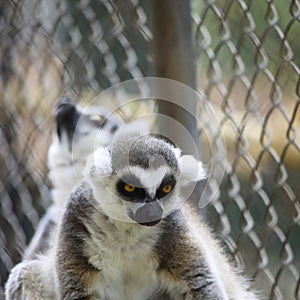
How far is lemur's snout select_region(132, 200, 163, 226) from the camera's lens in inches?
75.5

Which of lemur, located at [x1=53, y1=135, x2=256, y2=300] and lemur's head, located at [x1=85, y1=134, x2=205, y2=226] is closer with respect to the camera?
lemur's head, located at [x1=85, y1=134, x2=205, y2=226]

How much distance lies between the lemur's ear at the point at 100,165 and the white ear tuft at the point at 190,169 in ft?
0.68

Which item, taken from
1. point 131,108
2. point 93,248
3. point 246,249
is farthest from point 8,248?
point 93,248

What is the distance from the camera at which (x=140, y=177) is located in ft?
6.28

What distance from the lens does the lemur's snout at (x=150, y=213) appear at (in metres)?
1.92

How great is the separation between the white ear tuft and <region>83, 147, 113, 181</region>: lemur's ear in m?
0.21

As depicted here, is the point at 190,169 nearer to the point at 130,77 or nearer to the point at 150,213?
the point at 150,213

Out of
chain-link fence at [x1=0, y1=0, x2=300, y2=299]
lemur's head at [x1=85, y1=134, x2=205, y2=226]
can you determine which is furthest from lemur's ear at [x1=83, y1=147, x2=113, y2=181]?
chain-link fence at [x1=0, y1=0, x2=300, y2=299]

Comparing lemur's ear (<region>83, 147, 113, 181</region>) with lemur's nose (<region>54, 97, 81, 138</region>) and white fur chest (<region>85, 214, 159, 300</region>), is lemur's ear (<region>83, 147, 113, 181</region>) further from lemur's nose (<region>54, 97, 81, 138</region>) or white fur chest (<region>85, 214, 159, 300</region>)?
lemur's nose (<region>54, 97, 81, 138</region>)

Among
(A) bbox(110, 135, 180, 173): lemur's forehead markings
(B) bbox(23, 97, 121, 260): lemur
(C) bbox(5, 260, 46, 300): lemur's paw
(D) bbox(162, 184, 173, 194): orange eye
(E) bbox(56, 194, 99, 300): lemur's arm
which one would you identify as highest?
(A) bbox(110, 135, 180, 173): lemur's forehead markings

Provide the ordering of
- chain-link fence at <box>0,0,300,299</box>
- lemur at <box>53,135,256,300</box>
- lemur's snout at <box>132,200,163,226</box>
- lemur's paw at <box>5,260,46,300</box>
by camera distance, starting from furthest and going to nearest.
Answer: chain-link fence at <box>0,0,300,299</box>
lemur's paw at <box>5,260,46,300</box>
lemur at <box>53,135,256,300</box>
lemur's snout at <box>132,200,163,226</box>

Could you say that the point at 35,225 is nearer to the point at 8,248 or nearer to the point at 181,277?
the point at 8,248

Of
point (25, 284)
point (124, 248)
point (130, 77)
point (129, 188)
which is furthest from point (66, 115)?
point (129, 188)

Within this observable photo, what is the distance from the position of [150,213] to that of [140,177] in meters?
0.10
